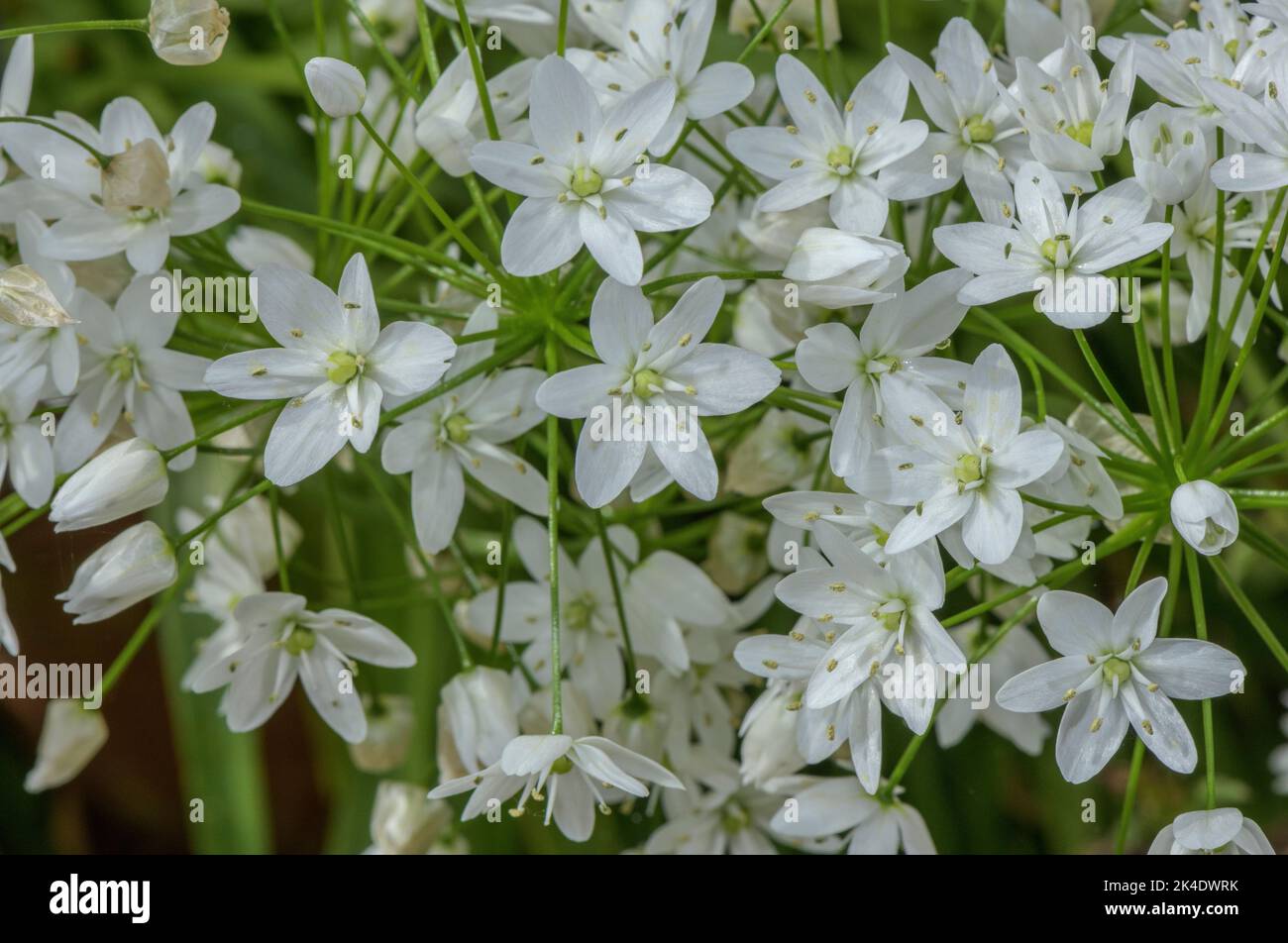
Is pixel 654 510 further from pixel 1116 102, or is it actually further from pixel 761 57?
pixel 761 57

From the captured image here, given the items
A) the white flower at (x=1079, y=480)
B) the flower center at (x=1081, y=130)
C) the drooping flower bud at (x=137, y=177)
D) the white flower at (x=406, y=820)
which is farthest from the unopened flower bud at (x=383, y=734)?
the flower center at (x=1081, y=130)

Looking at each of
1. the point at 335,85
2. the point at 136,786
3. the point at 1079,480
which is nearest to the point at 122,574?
the point at 335,85

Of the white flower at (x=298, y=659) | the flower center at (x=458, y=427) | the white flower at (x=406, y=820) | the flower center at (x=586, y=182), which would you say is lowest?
the white flower at (x=406, y=820)

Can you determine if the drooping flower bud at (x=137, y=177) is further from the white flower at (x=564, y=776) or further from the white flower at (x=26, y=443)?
the white flower at (x=564, y=776)

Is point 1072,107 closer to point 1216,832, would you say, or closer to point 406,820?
point 1216,832

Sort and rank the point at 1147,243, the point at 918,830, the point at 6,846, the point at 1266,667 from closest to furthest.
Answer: the point at 1147,243, the point at 918,830, the point at 1266,667, the point at 6,846

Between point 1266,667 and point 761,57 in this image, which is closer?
point 761,57
